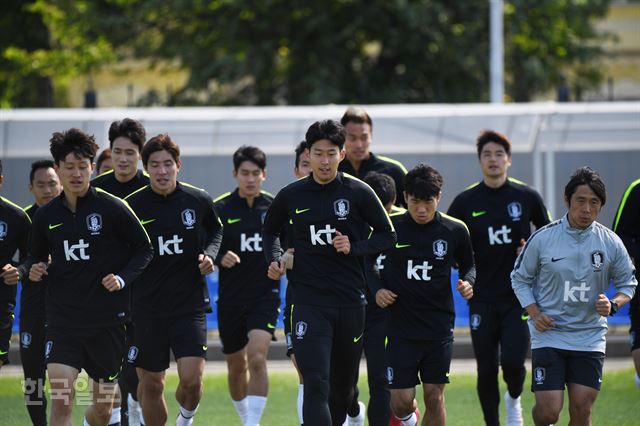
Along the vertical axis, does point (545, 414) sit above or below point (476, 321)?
below

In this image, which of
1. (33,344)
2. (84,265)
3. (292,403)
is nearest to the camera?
(84,265)

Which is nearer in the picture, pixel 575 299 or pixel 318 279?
pixel 575 299

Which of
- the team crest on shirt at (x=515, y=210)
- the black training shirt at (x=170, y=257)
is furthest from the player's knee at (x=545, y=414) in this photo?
the black training shirt at (x=170, y=257)

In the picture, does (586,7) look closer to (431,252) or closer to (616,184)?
(616,184)

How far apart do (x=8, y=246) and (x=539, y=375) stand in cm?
441

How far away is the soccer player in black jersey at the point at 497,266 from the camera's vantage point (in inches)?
403

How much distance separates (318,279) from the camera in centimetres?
868

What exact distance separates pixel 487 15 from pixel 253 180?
15.9 metres

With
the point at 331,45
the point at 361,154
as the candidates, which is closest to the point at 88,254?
the point at 361,154

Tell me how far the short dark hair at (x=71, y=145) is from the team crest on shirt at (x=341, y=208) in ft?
5.96

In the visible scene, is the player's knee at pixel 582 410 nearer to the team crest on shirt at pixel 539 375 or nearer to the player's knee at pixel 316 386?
the team crest on shirt at pixel 539 375

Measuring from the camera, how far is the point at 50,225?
8.90 metres

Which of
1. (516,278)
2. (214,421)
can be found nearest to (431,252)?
(516,278)

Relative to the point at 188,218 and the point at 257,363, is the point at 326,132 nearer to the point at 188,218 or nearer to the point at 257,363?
the point at 188,218
